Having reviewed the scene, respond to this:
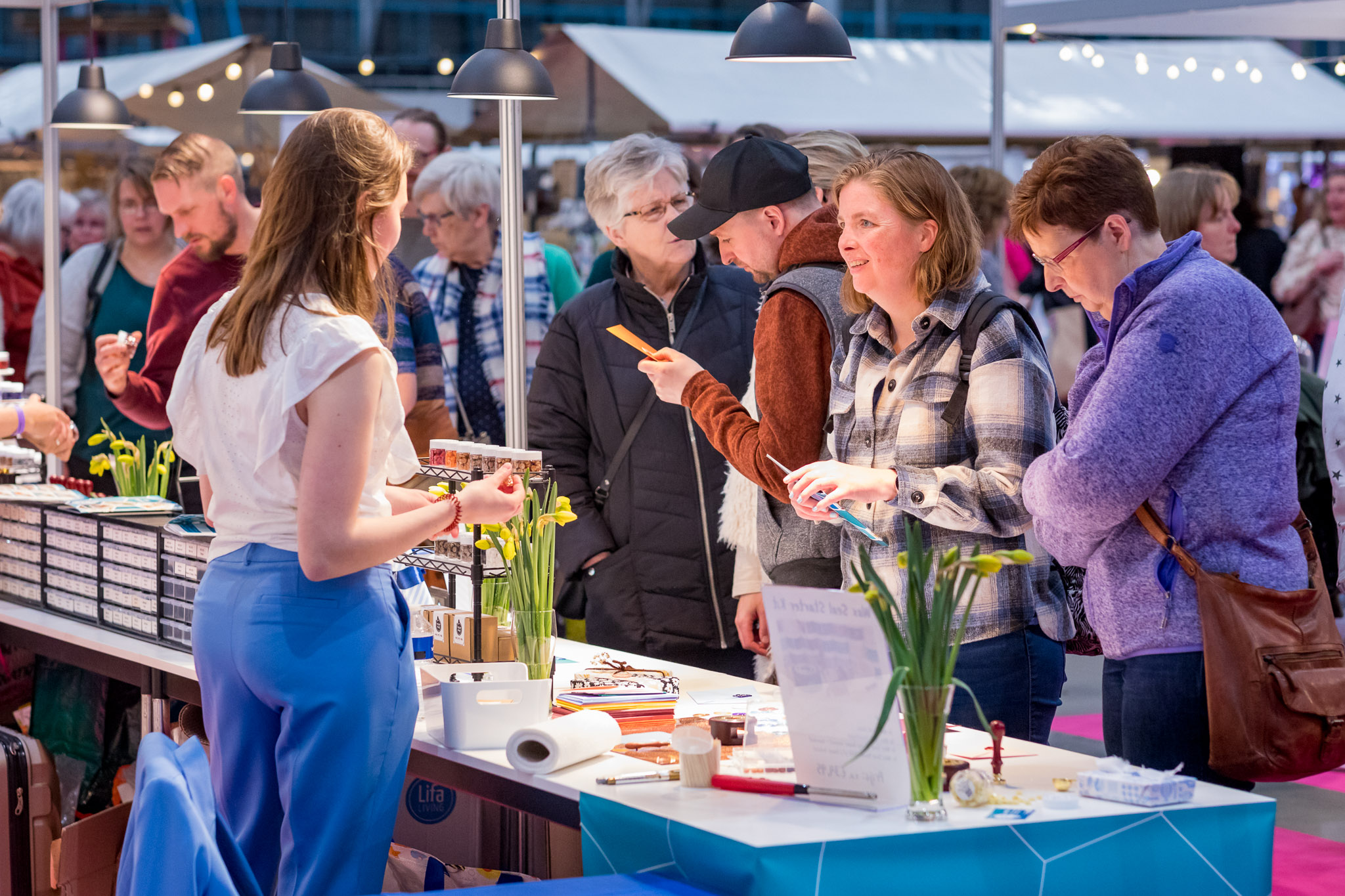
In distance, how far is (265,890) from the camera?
2209 millimetres

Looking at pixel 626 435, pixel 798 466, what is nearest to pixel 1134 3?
pixel 626 435

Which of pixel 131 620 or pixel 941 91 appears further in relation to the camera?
pixel 941 91

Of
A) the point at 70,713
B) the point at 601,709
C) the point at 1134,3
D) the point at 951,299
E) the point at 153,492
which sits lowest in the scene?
the point at 70,713

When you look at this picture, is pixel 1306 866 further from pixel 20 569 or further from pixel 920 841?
pixel 20 569

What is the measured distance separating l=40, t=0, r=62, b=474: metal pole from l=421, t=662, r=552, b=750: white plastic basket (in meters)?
3.06

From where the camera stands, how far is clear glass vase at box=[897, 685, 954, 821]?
6.04 feet

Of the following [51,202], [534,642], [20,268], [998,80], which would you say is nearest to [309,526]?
[534,642]

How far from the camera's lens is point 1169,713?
211 cm

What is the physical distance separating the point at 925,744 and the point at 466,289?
3.36 metres

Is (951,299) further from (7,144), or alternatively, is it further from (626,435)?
(7,144)

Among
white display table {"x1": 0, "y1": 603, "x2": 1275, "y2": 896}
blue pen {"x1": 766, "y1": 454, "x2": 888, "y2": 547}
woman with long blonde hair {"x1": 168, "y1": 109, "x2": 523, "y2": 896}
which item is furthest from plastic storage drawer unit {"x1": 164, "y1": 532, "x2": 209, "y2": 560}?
blue pen {"x1": 766, "y1": 454, "x2": 888, "y2": 547}

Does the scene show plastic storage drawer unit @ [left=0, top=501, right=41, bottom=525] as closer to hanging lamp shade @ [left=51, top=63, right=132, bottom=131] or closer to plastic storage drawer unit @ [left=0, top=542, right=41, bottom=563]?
plastic storage drawer unit @ [left=0, top=542, right=41, bottom=563]

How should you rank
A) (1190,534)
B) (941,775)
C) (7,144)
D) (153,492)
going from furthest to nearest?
(7,144) < (153,492) < (1190,534) < (941,775)

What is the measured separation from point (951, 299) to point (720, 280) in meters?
1.19
